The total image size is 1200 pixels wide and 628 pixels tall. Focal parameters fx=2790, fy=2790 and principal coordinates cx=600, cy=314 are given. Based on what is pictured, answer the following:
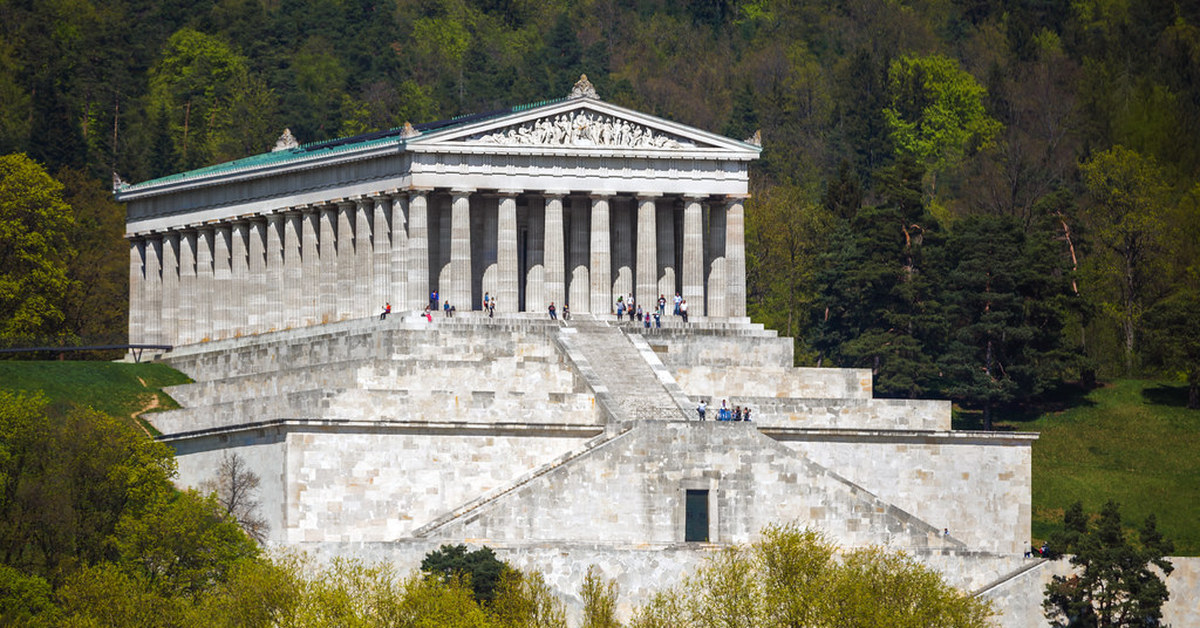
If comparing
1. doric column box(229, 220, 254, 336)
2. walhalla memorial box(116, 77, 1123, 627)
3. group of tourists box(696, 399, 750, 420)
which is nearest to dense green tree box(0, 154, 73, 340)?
walhalla memorial box(116, 77, 1123, 627)

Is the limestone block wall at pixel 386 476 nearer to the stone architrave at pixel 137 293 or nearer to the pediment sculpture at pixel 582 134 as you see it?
the pediment sculpture at pixel 582 134

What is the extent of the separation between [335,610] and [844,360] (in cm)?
5471

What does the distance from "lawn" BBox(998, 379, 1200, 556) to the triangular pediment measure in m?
17.9

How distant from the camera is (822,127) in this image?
571 ft

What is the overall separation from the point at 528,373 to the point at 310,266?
14.9 meters

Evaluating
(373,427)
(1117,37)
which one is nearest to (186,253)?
(373,427)

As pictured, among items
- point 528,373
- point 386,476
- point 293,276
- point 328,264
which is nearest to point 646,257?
point 528,373

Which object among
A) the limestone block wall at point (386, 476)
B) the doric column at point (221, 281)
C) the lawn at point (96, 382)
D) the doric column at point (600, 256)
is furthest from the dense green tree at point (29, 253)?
the limestone block wall at point (386, 476)

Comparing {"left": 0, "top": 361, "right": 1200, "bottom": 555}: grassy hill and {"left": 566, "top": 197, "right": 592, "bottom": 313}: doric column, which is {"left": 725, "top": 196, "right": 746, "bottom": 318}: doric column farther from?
{"left": 0, "top": 361, "right": 1200, "bottom": 555}: grassy hill

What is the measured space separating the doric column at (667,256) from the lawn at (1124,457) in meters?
16.0

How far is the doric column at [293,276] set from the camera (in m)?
107

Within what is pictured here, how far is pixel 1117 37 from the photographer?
493ft

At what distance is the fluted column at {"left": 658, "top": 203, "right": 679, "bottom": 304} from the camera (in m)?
105

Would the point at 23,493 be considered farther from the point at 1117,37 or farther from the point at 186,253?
the point at 1117,37
